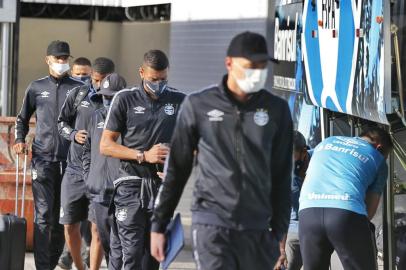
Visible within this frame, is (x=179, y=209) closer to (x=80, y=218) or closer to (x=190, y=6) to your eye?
(x=80, y=218)

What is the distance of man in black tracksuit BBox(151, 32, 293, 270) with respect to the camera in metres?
5.76

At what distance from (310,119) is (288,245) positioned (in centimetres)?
185

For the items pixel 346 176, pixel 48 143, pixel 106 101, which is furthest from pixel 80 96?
pixel 346 176

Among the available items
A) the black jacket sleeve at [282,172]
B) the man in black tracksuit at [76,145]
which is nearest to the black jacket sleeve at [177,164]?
the black jacket sleeve at [282,172]

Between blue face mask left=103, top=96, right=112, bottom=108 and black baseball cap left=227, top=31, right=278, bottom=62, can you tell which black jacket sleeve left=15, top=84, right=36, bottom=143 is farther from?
black baseball cap left=227, top=31, right=278, bottom=62

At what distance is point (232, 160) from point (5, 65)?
9.01 metres

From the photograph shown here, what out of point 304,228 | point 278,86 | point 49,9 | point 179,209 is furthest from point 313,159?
point 49,9

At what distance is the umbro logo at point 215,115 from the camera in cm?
576

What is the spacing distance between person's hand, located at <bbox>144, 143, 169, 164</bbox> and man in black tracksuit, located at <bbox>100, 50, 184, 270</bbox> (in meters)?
0.08

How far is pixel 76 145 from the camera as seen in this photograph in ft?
32.5

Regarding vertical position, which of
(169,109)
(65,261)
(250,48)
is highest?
(250,48)

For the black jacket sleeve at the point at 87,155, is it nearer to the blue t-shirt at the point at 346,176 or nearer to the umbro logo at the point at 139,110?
the umbro logo at the point at 139,110

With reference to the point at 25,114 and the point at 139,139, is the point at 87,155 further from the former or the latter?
the point at 139,139

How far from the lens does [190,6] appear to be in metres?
19.0
